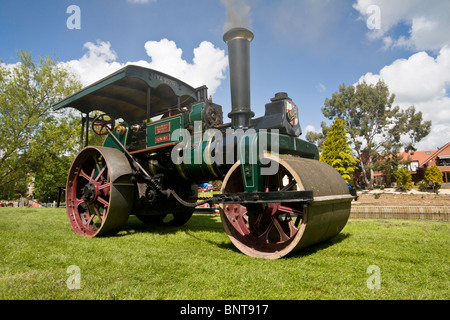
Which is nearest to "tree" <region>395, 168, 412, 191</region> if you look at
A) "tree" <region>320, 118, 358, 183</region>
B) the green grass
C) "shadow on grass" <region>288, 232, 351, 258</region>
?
"tree" <region>320, 118, 358, 183</region>

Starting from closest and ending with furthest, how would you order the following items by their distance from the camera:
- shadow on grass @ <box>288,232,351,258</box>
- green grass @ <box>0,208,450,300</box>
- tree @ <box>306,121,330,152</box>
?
Result: green grass @ <box>0,208,450,300</box> < shadow on grass @ <box>288,232,351,258</box> < tree @ <box>306,121,330,152</box>

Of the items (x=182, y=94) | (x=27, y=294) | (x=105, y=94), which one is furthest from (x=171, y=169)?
(x=27, y=294)

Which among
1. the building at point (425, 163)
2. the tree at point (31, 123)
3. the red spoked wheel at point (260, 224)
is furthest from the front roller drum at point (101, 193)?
the building at point (425, 163)

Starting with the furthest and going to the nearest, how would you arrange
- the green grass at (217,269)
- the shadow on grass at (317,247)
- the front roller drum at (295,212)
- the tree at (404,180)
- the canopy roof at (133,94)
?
the tree at (404,180), the canopy roof at (133,94), the shadow on grass at (317,247), the front roller drum at (295,212), the green grass at (217,269)

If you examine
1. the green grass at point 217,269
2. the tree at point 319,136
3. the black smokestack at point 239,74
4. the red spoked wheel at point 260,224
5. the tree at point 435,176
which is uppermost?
the tree at point 319,136

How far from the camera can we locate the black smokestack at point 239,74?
15.6ft

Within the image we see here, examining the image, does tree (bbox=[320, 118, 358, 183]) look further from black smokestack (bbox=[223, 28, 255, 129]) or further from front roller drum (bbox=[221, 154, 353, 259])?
front roller drum (bbox=[221, 154, 353, 259])

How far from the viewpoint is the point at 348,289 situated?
2.43m

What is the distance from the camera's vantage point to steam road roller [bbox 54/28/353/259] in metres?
3.69

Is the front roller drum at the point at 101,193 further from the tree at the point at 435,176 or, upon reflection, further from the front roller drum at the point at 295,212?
the tree at the point at 435,176

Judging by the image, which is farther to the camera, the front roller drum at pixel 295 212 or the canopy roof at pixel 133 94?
the canopy roof at pixel 133 94

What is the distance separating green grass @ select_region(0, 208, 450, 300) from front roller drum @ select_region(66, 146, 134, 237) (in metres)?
0.60

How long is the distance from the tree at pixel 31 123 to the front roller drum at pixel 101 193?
18187 millimetres

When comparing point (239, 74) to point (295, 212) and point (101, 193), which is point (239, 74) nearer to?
point (295, 212)
